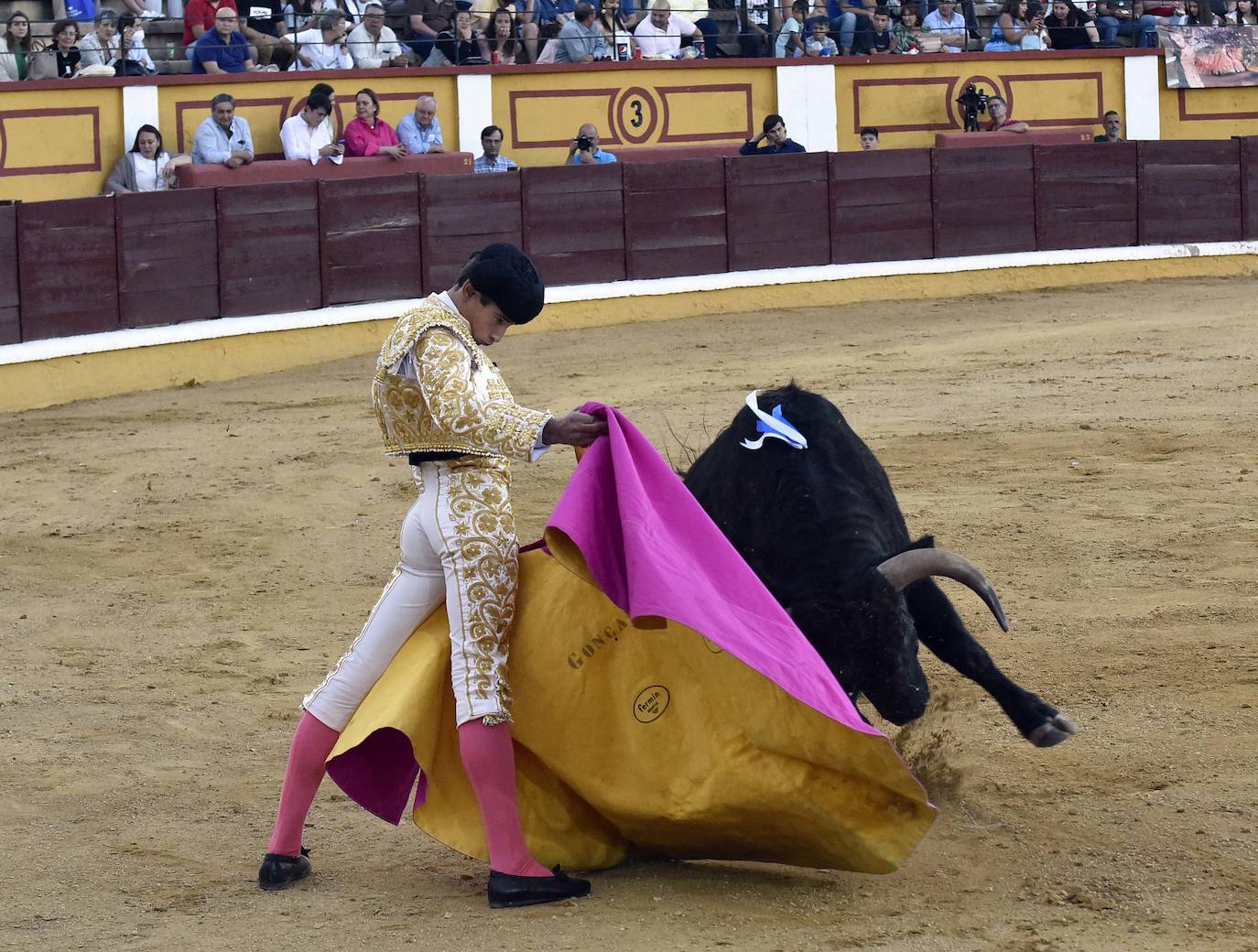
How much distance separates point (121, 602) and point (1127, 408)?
4.11 m

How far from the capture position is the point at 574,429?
2.60 metres

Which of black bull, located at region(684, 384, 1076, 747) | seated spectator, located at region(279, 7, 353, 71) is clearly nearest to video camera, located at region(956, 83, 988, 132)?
seated spectator, located at region(279, 7, 353, 71)

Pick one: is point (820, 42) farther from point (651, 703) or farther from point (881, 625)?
point (651, 703)

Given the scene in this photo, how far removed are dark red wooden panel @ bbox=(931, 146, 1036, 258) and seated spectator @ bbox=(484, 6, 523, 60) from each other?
2.80m

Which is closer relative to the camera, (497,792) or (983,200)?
(497,792)

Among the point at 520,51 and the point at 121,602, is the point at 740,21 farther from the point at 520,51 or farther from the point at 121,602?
the point at 121,602

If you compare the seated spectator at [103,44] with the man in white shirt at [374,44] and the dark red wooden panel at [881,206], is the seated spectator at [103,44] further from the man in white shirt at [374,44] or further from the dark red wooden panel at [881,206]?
the dark red wooden panel at [881,206]

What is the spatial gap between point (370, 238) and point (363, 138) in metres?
0.62

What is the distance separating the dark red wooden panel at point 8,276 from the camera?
8.50 meters

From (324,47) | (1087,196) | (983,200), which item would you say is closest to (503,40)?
(324,47)

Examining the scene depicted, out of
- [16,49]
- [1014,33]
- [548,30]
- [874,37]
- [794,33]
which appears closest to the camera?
[16,49]

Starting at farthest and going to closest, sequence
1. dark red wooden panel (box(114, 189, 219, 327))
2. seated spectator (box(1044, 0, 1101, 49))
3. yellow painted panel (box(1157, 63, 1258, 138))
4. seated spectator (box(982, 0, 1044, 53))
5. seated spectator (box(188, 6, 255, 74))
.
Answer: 1. yellow painted panel (box(1157, 63, 1258, 138))
2. seated spectator (box(1044, 0, 1101, 49))
3. seated spectator (box(982, 0, 1044, 53))
4. seated spectator (box(188, 6, 255, 74))
5. dark red wooden panel (box(114, 189, 219, 327))

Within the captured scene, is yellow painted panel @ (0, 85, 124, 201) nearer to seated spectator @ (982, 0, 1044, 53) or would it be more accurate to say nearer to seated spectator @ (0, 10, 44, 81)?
seated spectator @ (0, 10, 44, 81)

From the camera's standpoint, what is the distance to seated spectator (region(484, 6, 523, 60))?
427 inches
